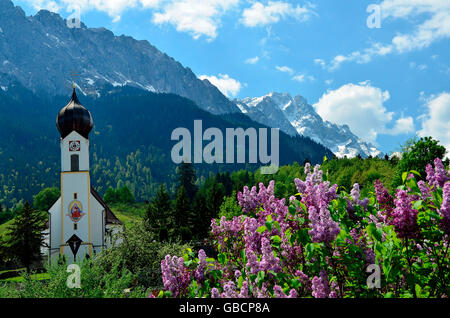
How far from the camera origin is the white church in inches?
2014

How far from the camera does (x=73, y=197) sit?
5200cm

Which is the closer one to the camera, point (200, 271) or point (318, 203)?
point (318, 203)

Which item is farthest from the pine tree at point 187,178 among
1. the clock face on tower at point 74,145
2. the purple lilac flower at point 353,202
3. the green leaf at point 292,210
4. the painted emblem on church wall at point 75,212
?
the green leaf at point 292,210

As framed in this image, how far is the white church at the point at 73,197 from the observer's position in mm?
51156

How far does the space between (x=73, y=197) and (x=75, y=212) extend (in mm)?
1742

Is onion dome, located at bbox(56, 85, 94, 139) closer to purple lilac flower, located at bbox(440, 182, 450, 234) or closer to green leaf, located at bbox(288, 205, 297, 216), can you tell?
green leaf, located at bbox(288, 205, 297, 216)

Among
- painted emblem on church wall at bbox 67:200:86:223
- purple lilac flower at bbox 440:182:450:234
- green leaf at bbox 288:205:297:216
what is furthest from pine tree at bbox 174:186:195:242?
purple lilac flower at bbox 440:182:450:234

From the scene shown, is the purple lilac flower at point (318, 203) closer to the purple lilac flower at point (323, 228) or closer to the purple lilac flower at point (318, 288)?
the purple lilac flower at point (323, 228)

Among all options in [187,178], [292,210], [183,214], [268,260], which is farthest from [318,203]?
[187,178]

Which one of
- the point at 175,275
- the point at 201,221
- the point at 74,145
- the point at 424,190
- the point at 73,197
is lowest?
the point at 201,221

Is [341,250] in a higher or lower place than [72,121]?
lower

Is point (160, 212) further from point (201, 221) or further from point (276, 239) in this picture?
point (276, 239)
